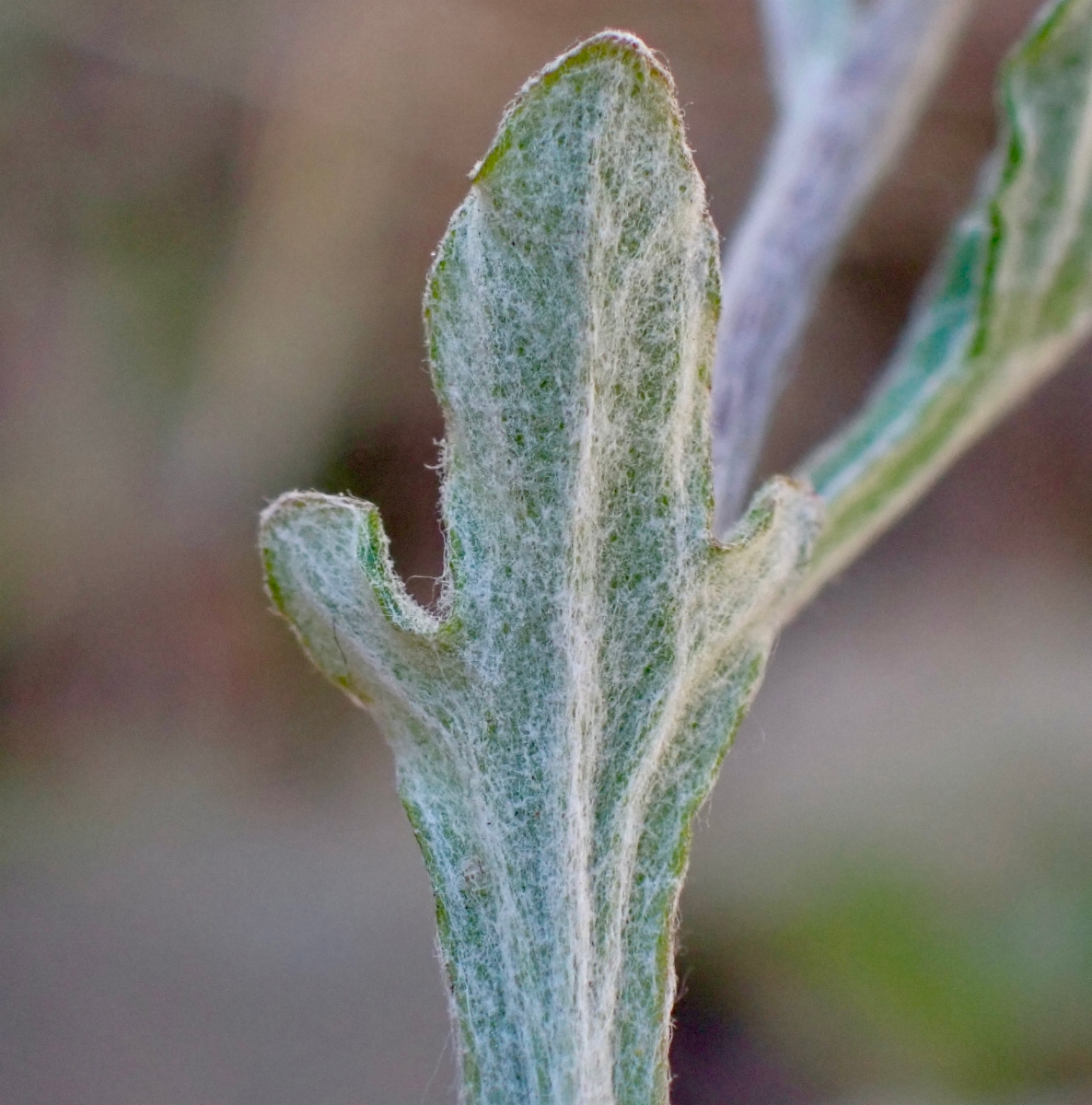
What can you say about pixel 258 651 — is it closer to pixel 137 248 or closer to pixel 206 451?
pixel 206 451

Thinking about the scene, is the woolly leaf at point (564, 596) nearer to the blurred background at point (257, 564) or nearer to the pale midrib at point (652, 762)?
the pale midrib at point (652, 762)

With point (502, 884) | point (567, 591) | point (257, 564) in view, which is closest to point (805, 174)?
point (567, 591)

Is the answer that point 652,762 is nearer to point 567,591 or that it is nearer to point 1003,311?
point 567,591

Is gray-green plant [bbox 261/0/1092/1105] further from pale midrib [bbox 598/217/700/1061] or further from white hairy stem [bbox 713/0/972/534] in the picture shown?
white hairy stem [bbox 713/0/972/534]

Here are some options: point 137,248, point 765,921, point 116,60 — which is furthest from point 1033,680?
point 116,60

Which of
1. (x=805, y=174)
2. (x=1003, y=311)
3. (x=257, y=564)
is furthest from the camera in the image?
(x=257, y=564)

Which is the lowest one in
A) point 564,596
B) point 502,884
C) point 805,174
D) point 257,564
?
point 502,884

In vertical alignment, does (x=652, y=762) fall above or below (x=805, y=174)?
below

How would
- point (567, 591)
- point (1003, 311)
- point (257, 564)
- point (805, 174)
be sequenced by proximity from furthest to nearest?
point (257, 564) < point (805, 174) < point (1003, 311) < point (567, 591)

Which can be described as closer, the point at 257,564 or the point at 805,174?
the point at 805,174
